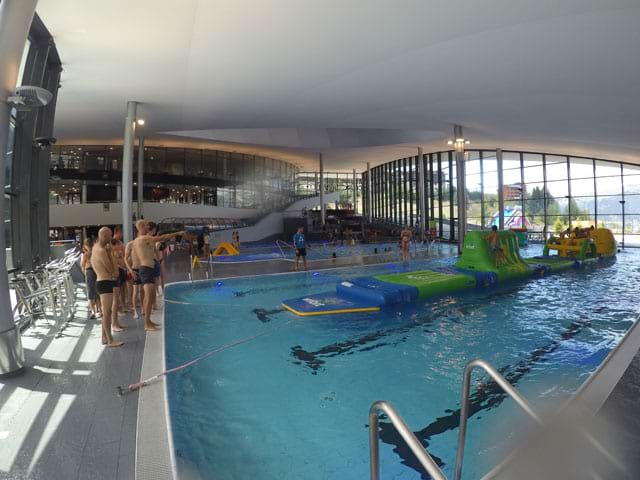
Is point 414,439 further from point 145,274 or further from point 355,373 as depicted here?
point 145,274

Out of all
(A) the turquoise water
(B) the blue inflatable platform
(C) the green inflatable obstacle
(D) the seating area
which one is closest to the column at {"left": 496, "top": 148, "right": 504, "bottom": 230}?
(C) the green inflatable obstacle

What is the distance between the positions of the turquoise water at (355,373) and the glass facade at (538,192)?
16.1 metres

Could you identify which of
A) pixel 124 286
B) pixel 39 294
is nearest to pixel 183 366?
pixel 39 294

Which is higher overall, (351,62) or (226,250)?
(351,62)

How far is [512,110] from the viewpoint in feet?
38.8

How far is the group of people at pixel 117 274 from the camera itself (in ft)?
14.7

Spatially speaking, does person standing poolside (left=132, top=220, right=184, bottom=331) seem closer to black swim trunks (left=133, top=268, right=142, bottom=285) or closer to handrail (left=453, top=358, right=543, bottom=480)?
black swim trunks (left=133, top=268, right=142, bottom=285)

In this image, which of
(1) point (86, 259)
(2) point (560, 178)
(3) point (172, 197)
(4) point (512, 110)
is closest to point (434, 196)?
(2) point (560, 178)

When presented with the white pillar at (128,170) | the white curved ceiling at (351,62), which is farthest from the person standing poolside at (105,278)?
the white pillar at (128,170)

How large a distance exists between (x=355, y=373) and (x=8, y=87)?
Result: 452 cm

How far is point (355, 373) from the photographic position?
4.40 meters

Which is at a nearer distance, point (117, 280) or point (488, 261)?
point (117, 280)

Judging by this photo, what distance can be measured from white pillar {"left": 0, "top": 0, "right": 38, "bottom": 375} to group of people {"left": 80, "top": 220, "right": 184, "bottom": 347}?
0.93m

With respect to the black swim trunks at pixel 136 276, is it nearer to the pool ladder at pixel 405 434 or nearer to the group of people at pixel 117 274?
the group of people at pixel 117 274
